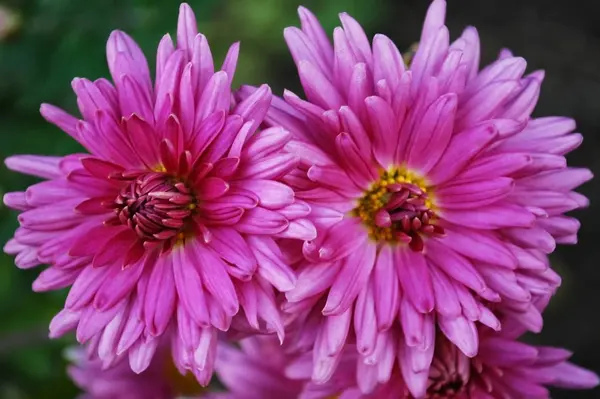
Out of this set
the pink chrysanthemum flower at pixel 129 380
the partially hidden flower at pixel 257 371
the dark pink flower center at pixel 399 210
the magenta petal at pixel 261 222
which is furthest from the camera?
the pink chrysanthemum flower at pixel 129 380

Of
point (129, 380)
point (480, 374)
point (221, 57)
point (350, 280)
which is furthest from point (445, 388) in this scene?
point (221, 57)

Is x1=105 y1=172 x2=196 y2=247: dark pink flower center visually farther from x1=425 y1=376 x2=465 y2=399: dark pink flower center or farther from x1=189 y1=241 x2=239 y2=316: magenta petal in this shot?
x1=425 y1=376 x2=465 y2=399: dark pink flower center

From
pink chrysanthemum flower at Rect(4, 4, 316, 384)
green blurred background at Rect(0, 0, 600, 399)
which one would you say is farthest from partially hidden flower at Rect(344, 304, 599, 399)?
green blurred background at Rect(0, 0, 600, 399)

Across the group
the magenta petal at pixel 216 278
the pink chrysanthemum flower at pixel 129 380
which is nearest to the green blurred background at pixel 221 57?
the pink chrysanthemum flower at pixel 129 380

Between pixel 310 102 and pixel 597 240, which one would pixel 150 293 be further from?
pixel 597 240

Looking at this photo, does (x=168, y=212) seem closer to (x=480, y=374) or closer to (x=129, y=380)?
(x=480, y=374)

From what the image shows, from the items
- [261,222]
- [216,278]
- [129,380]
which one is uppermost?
[261,222]

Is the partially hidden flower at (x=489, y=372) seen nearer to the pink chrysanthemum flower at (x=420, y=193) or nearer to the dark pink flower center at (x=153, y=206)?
the pink chrysanthemum flower at (x=420, y=193)
